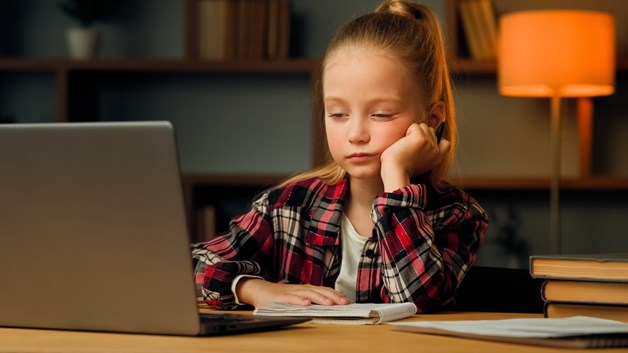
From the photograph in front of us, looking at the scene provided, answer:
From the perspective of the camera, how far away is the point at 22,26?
433cm

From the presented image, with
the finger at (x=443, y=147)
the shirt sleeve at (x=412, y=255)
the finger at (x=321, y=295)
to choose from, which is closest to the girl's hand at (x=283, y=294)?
the finger at (x=321, y=295)

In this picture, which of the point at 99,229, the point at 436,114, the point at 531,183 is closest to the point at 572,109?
the point at 531,183

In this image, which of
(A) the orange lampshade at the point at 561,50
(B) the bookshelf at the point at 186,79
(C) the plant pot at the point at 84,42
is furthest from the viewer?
(C) the plant pot at the point at 84,42

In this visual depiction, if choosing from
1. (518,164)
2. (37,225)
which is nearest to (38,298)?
(37,225)

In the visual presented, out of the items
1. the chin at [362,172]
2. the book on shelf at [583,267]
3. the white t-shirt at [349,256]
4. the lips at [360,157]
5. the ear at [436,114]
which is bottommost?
the white t-shirt at [349,256]

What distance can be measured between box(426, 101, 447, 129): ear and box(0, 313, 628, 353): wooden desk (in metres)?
0.73

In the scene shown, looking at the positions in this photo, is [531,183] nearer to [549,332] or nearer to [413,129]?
[413,129]

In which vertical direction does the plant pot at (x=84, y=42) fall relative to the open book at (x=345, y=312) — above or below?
above

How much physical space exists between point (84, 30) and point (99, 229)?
125 inches

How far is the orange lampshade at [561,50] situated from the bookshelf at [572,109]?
196 mm

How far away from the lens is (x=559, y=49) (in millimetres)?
3635

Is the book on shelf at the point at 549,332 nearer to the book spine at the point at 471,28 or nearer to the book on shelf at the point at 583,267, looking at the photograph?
the book on shelf at the point at 583,267

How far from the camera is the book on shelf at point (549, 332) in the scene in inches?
38.9

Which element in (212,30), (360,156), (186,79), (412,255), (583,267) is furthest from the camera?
(186,79)
